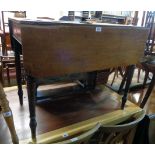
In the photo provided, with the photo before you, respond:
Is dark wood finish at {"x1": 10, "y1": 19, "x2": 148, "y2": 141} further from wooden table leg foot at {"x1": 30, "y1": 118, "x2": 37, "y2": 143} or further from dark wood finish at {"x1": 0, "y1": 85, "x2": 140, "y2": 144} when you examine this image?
dark wood finish at {"x1": 0, "y1": 85, "x2": 140, "y2": 144}

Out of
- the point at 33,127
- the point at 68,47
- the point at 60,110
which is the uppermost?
the point at 68,47

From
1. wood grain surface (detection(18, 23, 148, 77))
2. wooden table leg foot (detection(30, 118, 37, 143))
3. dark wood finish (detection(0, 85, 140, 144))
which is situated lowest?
dark wood finish (detection(0, 85, 140, 144))

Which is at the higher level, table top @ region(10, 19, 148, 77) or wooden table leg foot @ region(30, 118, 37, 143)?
table top @ region(10, 19, 148, 77)

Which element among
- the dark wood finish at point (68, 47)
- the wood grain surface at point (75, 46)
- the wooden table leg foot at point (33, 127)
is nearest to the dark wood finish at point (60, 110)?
the wooden table leg foot at point (33, 127)

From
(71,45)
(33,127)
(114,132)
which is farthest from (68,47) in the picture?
(114,132)

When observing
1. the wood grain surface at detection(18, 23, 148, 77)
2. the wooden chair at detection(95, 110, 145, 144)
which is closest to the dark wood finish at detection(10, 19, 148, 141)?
the wood grain surface at detection(18, 23, 148, 77)

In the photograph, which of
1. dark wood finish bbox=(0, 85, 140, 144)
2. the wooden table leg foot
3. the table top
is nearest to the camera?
the table top

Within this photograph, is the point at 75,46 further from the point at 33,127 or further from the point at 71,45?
the point at 33,127

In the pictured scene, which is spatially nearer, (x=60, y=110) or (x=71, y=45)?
(x=71, y=45)

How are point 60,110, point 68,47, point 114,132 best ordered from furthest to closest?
point 60,110, point 114,132, point 68,47

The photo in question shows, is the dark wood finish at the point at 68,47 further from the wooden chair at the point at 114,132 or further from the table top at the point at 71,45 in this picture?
the wooden chair at the point at 114,132

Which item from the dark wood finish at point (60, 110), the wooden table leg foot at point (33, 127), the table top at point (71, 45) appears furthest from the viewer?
the dark wood finish at point (60, 110)

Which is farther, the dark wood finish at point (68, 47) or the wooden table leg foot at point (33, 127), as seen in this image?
the wooden table leg foot at point (33, 127)

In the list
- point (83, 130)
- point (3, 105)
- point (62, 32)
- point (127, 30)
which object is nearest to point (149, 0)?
point (127, 30)
